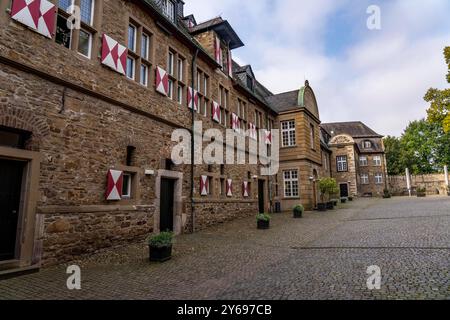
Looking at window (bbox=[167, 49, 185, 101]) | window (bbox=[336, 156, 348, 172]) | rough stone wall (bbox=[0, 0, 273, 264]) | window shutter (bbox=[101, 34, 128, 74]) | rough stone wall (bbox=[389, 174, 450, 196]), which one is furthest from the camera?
window (bbox=[336, 156, 348, 172])

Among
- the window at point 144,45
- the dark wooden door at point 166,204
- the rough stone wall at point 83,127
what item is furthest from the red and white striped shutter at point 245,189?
the window at point 144,45

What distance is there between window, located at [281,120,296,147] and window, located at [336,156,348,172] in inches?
799

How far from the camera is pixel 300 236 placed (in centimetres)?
991

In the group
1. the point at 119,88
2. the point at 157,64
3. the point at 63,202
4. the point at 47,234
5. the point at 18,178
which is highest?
the point at 157,64

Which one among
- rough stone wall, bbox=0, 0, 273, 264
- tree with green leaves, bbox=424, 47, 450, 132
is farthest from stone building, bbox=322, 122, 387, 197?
rough stone wall, bbox=0, 0, 273, 264

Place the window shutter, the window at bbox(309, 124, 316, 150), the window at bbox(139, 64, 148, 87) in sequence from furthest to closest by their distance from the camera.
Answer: the window at bbox(309, 124, 316, 150) → the window at bbox(139, 64, 148, 87) → the window shutter

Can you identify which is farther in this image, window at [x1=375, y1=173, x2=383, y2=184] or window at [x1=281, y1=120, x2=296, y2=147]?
window at [x1=375, y1=173, x2=383, y2=184]

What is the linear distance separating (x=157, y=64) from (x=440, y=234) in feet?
34.0

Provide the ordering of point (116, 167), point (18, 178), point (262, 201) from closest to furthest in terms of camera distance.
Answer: point (18, 178), point (116, 167), point (262, 201)

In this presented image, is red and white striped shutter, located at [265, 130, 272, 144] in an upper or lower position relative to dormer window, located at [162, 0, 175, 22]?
lower

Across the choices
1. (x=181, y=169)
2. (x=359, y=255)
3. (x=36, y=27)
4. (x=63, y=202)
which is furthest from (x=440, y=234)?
(x=36, y=27)

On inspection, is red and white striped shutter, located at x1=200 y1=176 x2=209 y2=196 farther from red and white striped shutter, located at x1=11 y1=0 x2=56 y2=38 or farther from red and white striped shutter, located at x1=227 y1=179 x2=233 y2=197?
red and white striped shutter, located at x1=11 y1=0 x2=56 y2=38

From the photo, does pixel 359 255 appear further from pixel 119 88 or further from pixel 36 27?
pixel 36 27

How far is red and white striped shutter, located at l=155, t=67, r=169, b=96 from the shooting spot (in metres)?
9.98
